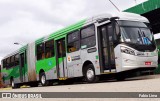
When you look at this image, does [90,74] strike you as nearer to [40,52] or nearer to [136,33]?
[136,33]

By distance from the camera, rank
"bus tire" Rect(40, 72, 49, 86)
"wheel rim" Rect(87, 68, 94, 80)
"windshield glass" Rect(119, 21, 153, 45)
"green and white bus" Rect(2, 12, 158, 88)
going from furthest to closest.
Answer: "bus tire" Rect(40, 72, 49, 86) < "wheel rim" Rect(87, 68, 94, 80) < "windshield glass" Rect(119, 21, 153, 45) < "green and white bus" Rect(2, 12, 158, 88)

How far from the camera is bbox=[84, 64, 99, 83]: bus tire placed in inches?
611

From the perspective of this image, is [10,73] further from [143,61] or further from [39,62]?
[143,61]

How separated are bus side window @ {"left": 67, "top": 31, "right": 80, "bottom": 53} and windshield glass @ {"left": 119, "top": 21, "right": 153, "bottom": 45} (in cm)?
303

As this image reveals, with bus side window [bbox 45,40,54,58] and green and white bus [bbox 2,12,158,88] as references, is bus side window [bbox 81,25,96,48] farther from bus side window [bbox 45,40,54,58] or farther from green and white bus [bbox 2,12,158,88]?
bus side window [bbox 45,40,54,58]

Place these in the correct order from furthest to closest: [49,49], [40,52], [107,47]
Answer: [40,52] < [49,49] < [107,47]

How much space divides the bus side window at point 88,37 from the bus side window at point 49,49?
3.42 meters

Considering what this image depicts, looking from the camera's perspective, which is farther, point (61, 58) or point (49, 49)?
point (49, 49)

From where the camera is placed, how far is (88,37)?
1584 cm

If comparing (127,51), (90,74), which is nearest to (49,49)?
(90,74)

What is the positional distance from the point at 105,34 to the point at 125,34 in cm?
100

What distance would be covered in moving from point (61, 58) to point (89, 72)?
9.43 feet

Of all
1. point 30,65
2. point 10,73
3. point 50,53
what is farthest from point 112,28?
point 10,73

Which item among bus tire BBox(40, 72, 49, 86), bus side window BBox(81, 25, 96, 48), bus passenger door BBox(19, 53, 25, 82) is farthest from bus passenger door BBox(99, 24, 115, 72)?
bus passenger door BBox(19, 53, 25, 82)
